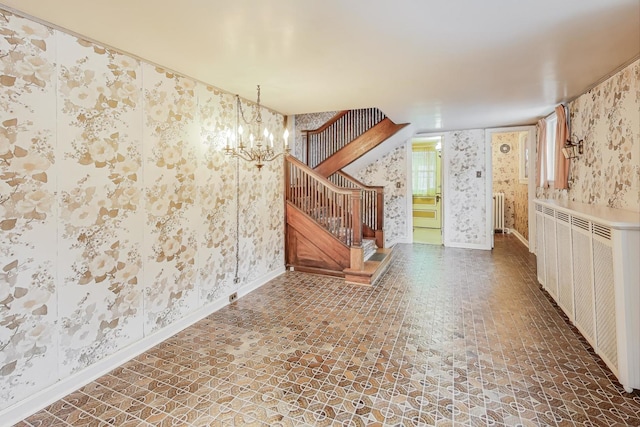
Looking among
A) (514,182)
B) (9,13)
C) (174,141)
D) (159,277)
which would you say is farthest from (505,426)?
(514,182)

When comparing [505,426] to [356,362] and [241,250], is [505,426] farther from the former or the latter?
[241,250]

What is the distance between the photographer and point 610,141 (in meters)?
2.98

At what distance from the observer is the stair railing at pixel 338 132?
5.58m

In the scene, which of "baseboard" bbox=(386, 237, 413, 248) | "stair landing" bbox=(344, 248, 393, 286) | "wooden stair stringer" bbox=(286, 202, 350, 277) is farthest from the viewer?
"baseboard" bbox=(386, 237, 413, 248)

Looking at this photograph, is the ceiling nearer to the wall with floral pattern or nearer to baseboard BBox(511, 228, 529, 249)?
the wall with floral pattern

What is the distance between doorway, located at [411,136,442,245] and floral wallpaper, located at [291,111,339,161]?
3.01 m

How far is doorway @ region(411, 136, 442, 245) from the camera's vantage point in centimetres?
855

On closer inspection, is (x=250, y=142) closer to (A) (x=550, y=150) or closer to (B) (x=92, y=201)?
(B) (x=92, y=201)

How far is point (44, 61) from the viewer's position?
1.93 meters

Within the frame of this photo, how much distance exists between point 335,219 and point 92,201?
304 cm

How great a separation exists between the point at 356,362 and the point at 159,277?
1.75 meters

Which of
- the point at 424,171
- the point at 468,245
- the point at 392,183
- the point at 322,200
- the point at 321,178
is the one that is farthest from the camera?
the point at 424,171

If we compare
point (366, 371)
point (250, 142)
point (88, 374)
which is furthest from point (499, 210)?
point (88, 374)

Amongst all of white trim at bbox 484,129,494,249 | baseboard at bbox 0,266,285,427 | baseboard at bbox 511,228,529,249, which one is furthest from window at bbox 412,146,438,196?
baseboard at bbox 0,266,285,427
